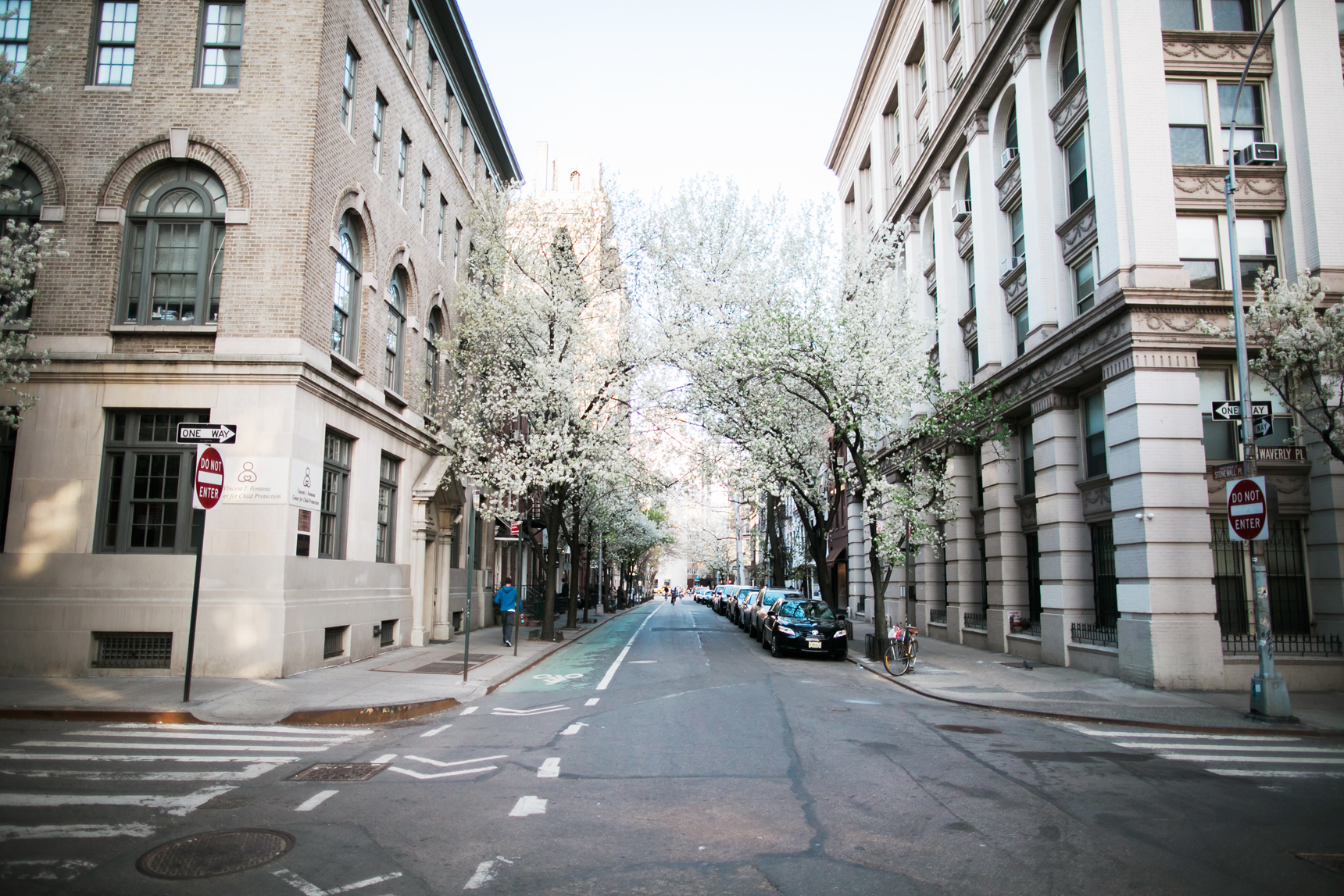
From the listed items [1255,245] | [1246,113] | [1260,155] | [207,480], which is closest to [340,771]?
[207,480]

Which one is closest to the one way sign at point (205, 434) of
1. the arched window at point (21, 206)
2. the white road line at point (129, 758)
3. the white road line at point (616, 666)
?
the white road line at point (129, 758)

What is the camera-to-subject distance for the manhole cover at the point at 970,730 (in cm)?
1096

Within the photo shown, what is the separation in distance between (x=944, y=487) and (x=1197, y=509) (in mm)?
5955

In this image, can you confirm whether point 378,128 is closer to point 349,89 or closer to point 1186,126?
point 349,89

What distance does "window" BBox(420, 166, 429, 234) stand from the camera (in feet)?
77.0

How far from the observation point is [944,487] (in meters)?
21.0

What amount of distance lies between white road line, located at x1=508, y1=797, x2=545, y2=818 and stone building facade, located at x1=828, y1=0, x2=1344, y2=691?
511 inches

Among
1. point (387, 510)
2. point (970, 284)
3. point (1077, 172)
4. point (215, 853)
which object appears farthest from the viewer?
point (970, 284)

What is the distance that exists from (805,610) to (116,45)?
19.8m

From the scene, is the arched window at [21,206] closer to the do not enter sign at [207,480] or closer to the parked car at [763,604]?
the do not enter sign at [207,480]

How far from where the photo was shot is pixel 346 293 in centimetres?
1839

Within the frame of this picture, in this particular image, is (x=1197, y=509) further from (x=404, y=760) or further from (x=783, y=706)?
(x=404, y=760)

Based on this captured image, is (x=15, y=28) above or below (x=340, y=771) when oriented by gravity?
above

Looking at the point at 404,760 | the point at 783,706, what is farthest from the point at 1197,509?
the point at 404,760
